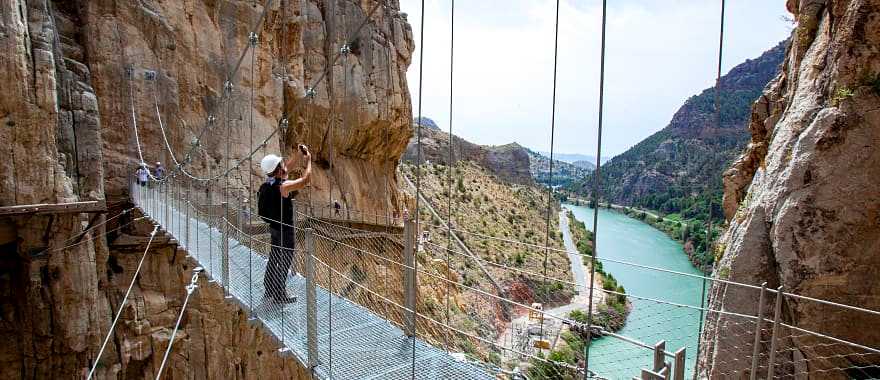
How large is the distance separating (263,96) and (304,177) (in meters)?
6.27

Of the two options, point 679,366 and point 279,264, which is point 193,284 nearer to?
point 279,264

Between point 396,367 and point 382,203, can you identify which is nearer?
point 396,367

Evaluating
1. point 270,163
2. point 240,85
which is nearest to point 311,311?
point 270,163

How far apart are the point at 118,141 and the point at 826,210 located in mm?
7394

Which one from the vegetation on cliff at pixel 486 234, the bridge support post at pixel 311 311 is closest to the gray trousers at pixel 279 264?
the bridge support post at pixel 311 311

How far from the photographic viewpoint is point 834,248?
7.97 feet

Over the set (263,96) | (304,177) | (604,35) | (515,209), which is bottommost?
(515,209)

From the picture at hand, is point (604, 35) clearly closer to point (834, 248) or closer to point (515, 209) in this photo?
point (834, 248)

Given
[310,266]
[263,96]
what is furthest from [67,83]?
[310,266]

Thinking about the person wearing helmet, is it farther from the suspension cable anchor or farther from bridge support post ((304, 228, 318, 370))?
the suspension cable anchor

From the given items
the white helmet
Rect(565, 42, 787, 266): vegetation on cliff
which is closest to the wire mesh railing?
the white helmet

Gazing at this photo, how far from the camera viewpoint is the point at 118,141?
6418mm

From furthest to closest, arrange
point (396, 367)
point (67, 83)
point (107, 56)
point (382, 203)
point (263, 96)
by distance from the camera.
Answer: point (382, 203), point (263, 96), point (107, 56), point (67, 83), point (396, 367)

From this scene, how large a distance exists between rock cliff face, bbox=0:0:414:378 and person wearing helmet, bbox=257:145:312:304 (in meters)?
0.99
